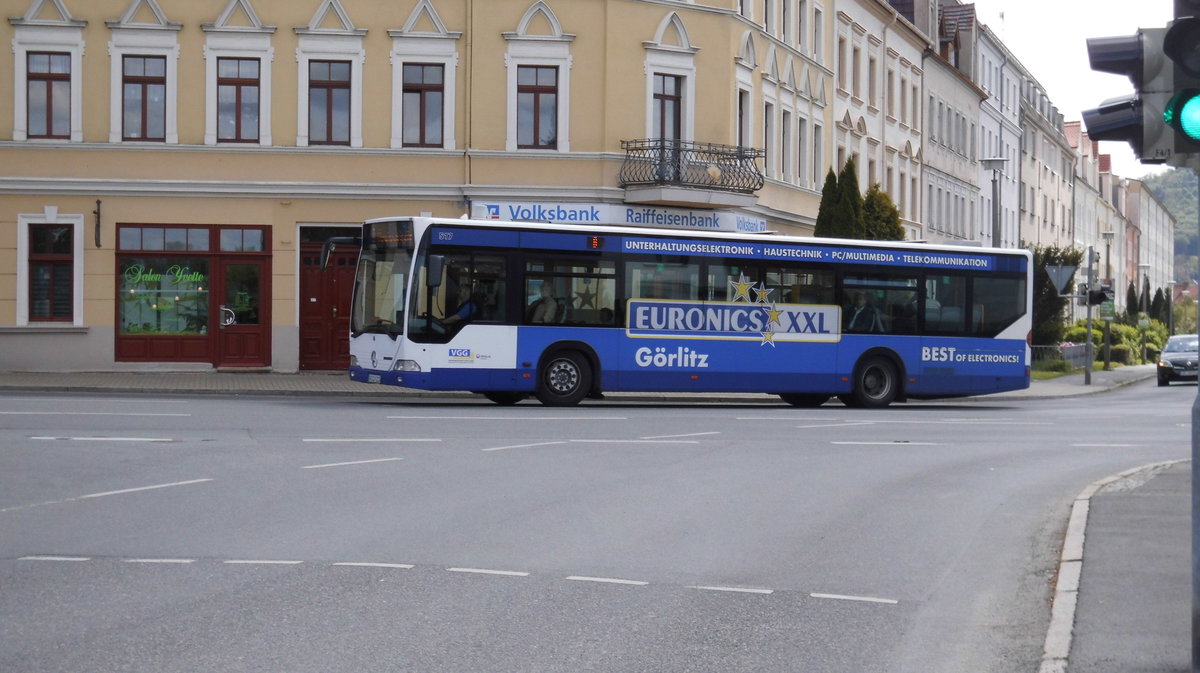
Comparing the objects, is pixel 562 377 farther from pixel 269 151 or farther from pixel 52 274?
pixel 52 274

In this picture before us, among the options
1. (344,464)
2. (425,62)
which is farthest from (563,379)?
(425,62)

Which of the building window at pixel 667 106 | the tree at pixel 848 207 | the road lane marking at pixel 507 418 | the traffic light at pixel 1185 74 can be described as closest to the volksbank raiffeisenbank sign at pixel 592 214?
the building window at pixel 667 106

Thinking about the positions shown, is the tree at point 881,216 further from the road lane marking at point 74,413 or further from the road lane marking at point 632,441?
the road lane marking at point 74,413

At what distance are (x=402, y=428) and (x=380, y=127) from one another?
51.8 ft

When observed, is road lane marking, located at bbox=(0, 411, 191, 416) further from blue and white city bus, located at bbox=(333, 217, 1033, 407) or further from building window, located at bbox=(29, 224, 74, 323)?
building window, located at bbox=(29, 224, 74, 323)

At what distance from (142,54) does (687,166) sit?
11900 millimetres

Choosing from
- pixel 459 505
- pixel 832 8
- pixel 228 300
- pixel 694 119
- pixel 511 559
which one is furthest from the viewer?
pixel 832 8

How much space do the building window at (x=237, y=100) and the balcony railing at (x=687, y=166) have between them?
8.00 meters

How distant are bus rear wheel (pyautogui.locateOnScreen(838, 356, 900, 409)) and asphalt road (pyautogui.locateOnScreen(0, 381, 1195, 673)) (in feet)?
24.8

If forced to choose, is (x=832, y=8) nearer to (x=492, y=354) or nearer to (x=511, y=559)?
(x=492, y=354)

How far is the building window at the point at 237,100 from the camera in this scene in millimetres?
33219

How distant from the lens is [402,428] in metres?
19.0

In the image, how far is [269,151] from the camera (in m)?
33.2

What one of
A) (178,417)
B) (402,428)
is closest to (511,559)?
(402,428)
